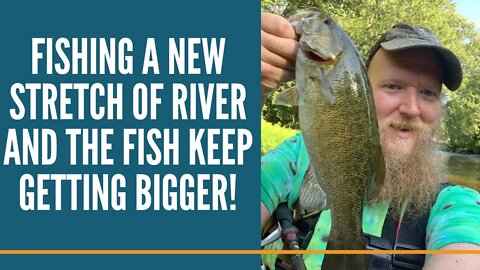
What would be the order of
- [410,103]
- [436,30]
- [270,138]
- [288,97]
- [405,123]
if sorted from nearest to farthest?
[288,97] → [410,103] → [405,123] → [270,138] → [436,30]

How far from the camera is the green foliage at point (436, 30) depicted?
64.1 feet

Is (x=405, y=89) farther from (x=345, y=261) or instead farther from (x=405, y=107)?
(x=345, y=261)

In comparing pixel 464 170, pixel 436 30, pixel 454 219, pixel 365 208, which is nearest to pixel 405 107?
pixel 365 208

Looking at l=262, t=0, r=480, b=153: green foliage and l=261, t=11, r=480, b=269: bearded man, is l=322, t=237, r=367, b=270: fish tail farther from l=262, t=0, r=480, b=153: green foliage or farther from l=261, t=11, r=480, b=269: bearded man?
l=262, t=0, r=480, b=153: green foliage

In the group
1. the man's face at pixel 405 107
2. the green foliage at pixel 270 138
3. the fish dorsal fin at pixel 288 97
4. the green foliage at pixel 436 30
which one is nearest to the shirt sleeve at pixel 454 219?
the man's face at pixel 405 107

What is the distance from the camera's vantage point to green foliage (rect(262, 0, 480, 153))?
19531 mm

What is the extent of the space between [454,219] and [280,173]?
798 mm

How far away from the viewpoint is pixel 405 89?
2791 mm

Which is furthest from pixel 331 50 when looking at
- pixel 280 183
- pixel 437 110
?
pixel 437 110

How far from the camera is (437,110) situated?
9.80 ft

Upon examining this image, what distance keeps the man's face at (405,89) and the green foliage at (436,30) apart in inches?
505

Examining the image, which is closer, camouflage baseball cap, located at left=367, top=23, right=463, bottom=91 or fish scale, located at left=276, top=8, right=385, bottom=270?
fish scale, located at left=276, top=8, right=385, bottom=270

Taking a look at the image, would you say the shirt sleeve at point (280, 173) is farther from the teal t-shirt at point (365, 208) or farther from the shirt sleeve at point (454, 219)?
the shirt sleeve at point (454, 219)

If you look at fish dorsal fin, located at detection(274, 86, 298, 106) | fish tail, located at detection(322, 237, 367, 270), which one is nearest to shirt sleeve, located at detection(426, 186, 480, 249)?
fish tail, located at detection(322, 237, 367, 270)
